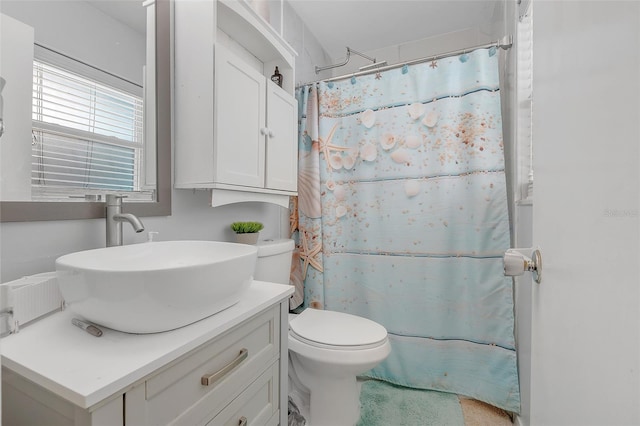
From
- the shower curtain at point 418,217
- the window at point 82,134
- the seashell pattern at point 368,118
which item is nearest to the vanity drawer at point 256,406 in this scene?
the window at point 82,134

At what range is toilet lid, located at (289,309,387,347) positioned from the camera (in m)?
1.26

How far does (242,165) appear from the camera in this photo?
1237 millimetres

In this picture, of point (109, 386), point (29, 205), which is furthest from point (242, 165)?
point (109, 386)

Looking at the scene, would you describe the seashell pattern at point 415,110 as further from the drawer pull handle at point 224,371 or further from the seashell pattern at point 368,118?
the drawer pull handle at point 224,371

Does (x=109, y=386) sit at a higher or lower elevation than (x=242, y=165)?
lower

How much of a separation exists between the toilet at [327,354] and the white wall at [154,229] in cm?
25

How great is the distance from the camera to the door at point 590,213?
26cm

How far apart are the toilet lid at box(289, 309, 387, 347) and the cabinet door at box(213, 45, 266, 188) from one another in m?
0.71

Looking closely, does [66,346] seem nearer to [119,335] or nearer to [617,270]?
[119,335]

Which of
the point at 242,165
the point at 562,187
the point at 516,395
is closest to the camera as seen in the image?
the point at 562,187

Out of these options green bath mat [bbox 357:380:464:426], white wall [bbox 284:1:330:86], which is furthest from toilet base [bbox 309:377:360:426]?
white wall [bbox 284:1:330:86]

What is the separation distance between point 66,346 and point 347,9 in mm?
2256

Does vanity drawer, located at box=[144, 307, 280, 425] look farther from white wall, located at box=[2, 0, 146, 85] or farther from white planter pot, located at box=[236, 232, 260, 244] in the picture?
white wall, located at box=[2, 0, 146, 85]

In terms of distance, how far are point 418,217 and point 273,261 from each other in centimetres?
85
